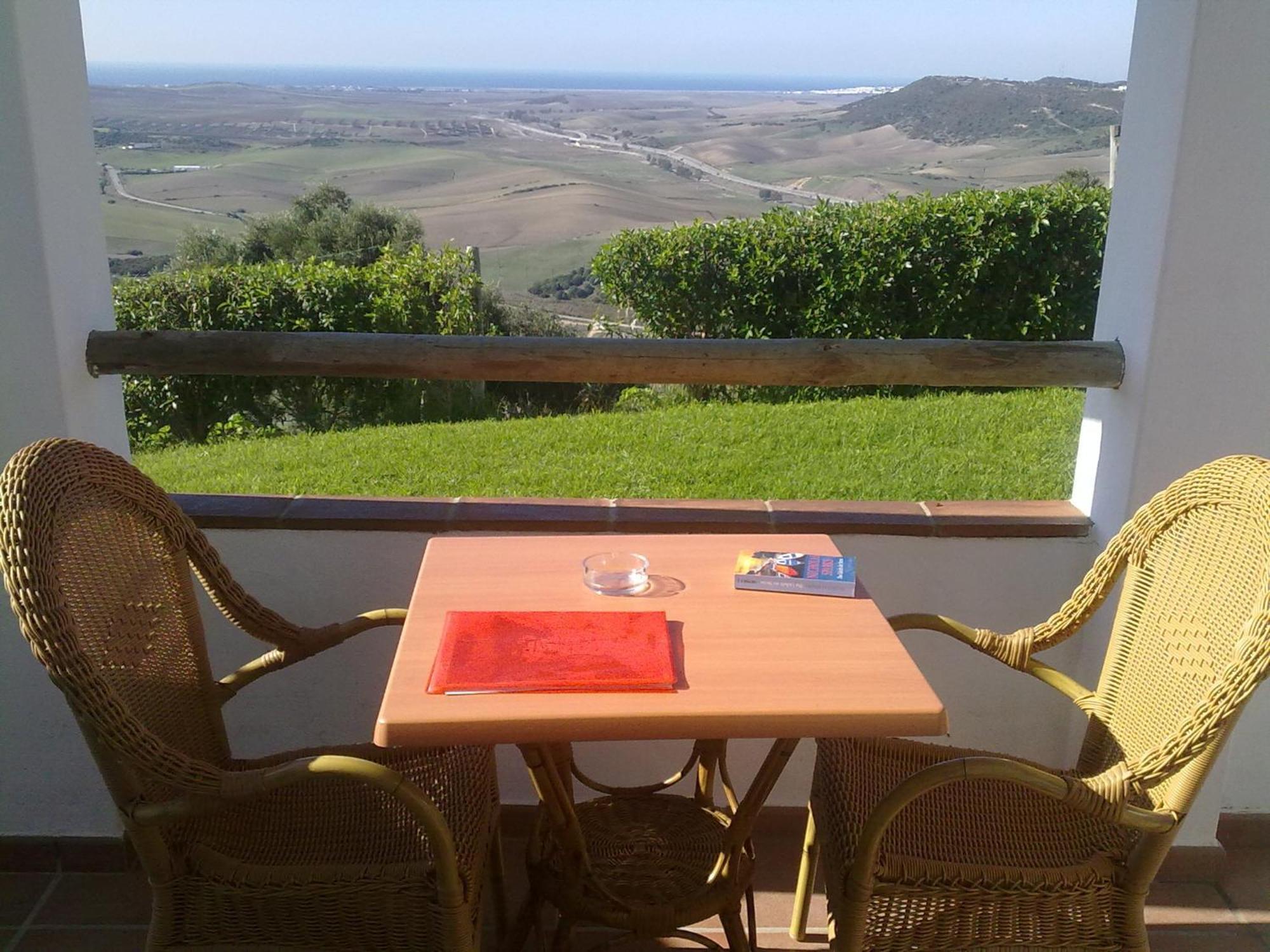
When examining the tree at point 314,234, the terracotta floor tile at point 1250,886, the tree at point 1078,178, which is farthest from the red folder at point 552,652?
the tree at point 314,234

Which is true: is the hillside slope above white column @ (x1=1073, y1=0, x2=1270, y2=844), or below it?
above

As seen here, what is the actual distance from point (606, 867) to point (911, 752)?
2.06ft

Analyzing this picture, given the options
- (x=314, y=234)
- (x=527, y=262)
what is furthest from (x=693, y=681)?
(x=314, y=234)

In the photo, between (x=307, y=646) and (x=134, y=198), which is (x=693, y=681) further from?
(x=134, y=198)

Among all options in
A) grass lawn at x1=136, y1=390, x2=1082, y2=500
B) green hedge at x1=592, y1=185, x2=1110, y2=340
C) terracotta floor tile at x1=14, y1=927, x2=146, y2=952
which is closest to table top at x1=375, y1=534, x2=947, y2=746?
terracotta floor tile at x1=14, y1=927, x2=146, y2=952

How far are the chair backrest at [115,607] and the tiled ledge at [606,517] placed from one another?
1.50 feet

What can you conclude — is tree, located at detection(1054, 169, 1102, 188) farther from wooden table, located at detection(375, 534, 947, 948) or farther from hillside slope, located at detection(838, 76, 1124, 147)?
wooden table, located at detection(375, 534, 947, 948)

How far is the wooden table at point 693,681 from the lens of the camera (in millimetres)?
1490

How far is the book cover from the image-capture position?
75.5 inches

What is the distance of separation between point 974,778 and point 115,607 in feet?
4.67

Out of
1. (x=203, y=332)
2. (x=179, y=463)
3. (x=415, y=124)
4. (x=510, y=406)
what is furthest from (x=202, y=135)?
(x=203, y=332)

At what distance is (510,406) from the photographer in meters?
6.66

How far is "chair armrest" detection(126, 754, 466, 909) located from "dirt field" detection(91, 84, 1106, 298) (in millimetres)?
5861

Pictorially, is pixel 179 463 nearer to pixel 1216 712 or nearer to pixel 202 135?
pixel 1216 712
